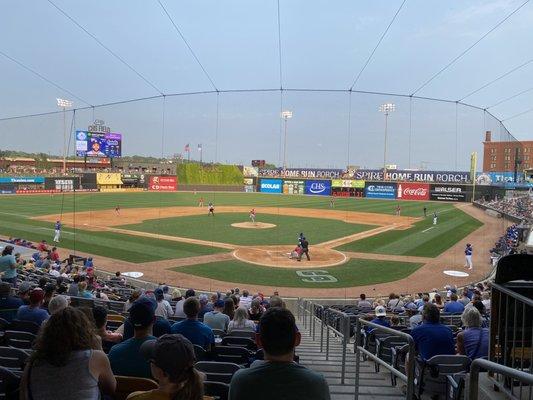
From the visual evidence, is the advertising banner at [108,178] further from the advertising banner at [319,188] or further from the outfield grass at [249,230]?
the outfield grass at [249,230]

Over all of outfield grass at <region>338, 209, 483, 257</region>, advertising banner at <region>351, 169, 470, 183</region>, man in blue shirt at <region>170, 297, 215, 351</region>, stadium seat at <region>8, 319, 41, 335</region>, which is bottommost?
outfield grass at <region>338, 209, 483, 257</region>

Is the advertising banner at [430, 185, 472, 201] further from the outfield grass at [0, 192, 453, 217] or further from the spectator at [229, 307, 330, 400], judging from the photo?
the spectator at [229, 307, 330, 400]

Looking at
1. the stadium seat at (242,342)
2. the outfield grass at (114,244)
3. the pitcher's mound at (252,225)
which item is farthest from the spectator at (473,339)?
the pitcher's mound at (252,225)

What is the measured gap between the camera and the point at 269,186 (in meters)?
74.4

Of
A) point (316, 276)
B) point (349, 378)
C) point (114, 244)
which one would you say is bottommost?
point (316, 276)

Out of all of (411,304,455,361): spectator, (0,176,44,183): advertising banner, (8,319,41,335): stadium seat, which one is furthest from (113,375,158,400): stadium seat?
(0,176,44,183): advertising banner

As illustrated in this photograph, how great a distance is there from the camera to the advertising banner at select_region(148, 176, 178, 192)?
61.9m

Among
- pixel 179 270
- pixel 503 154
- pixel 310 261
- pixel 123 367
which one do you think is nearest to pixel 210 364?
pixel 123 367

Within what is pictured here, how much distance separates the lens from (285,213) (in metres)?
46.9

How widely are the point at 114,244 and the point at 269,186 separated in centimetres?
4767

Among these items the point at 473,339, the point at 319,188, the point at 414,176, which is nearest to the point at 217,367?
the point at 473,339

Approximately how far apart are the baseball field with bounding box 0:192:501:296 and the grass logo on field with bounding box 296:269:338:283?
0.05m

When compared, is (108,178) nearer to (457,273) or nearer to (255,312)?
(457,273)

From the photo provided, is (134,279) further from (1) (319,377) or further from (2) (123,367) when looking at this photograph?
(1) (319,377)
